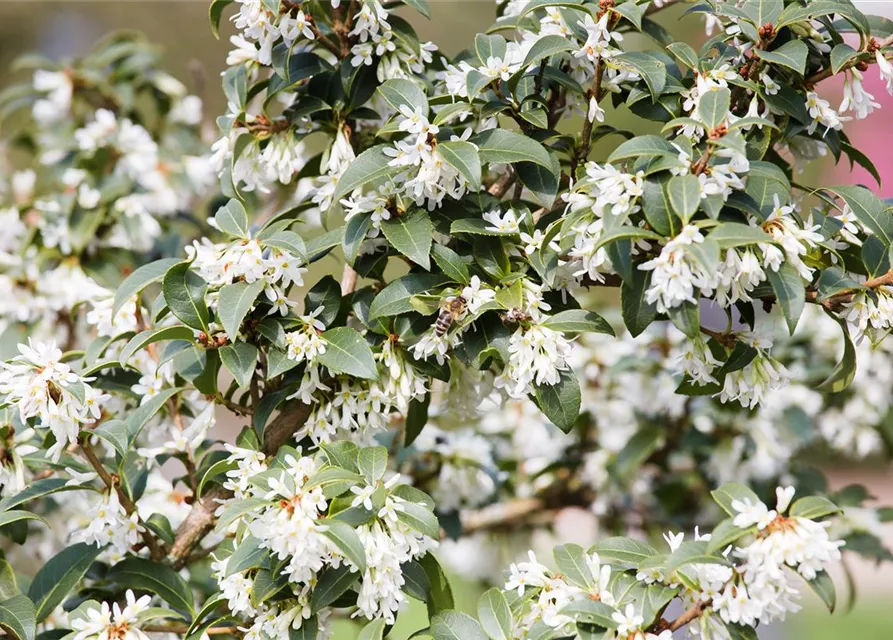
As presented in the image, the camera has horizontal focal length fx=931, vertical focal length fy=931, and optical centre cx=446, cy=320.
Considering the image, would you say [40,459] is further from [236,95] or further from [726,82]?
[726,82]

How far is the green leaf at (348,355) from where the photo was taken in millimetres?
1052

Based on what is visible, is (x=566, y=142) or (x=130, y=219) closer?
(x=566, y=142)

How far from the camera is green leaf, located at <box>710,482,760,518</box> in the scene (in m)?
0.97

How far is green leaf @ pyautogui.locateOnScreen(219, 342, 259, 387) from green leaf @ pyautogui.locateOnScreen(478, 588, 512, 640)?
0.37 metres

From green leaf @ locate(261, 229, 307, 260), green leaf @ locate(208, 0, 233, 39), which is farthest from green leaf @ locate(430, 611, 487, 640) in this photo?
green leaf @ locate(208, 0, 233, 39)

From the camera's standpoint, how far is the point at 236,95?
1.25 meters

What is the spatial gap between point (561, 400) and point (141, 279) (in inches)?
21.1

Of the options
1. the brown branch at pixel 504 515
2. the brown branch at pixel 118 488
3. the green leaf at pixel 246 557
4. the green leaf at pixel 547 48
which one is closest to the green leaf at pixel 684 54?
the green leaf at pixel 547 48

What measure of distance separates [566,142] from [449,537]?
31.2 inches

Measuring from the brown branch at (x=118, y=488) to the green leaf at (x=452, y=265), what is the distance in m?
0.47

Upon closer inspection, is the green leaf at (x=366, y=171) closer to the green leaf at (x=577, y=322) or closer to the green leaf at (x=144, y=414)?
the green leaf at (x=577, y=322)

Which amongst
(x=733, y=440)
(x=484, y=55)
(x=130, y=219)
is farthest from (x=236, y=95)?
(x=733, y=440)

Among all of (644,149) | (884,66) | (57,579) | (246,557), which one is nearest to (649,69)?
(644,149)

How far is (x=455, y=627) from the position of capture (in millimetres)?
1048
